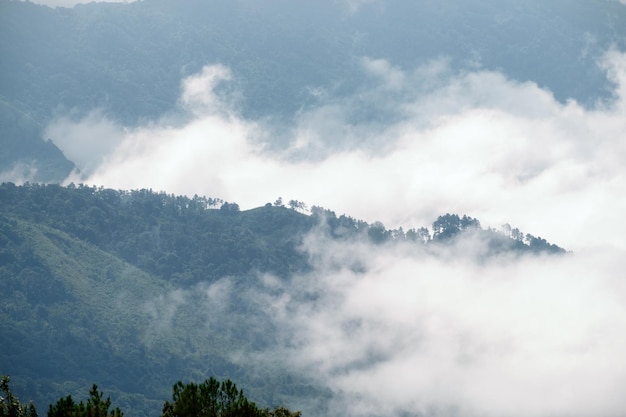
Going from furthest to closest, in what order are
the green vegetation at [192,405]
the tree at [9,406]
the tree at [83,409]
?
1. the green vegetation at [192,405]
2. the tree at [9,406]
3. the tree at [83,409]

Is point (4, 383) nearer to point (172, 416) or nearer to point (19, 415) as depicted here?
point (19, 415)

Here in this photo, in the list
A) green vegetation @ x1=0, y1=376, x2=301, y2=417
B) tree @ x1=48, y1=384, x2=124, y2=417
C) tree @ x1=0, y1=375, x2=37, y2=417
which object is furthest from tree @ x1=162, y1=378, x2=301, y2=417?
tree @ x1=0, y1=375, x2=37, y2=417

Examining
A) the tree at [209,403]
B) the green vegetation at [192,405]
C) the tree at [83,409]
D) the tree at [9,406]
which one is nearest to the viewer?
the tree at [83,409]

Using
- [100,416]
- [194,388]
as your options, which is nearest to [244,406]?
[194,388]

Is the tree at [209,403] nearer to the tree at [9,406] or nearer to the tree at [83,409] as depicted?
the tree at [83,409]

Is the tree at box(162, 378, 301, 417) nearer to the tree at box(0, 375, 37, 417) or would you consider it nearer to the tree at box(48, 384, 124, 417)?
the tree at box(48, 384, 124, 417)

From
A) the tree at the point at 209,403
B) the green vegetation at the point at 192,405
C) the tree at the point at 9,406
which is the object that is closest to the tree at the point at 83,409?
the green vegetation at the point at 192,405

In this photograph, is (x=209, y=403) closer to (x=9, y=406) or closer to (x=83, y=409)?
(x=83, y=409)

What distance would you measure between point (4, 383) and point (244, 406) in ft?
Answer: 92.8

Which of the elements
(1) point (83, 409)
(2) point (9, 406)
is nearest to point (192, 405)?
(1) point (83, 409)

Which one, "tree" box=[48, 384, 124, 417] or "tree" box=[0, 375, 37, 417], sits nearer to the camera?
"tree" box=[48, 384, 124, 417]

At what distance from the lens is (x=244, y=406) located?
425ft

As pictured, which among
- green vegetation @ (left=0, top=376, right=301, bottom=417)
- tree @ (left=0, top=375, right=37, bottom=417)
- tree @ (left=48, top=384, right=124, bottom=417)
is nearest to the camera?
tree @ (left=48, top=384, right=124, bottom=417)

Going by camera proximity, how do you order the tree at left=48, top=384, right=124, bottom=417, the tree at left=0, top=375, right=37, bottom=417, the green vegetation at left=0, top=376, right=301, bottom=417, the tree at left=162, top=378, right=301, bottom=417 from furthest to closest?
the tree at left=162, top=378, right=301, bottom=417 → the green vegetation at left=0, top=376, right=301, bottom=417 → the tree at left=0, top=375, right=37, bottom=417 → the tree at left=48, top=384, right=124, bottom=417
